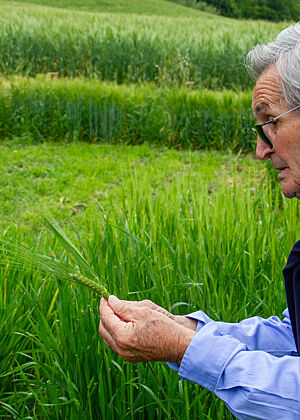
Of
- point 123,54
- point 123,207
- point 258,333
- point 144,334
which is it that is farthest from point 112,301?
point 123,54

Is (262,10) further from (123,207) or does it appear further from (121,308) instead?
(121,308)

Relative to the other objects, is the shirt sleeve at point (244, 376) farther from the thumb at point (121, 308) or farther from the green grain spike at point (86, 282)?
the green grain spike at point (86, 282)

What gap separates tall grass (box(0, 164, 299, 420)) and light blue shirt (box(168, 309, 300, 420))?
37 cm

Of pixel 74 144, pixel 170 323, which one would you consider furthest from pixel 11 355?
pixel 74 144

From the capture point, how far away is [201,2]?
1934 inches

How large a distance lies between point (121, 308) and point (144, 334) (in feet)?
0.40

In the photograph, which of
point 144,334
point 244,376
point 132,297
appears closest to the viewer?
point 244,376

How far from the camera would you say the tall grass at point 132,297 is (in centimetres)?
160

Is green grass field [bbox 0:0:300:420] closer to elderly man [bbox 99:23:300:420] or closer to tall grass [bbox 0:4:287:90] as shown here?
tall grass [bbox 0:4:287:90]

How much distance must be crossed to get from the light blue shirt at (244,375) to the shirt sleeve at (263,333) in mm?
216

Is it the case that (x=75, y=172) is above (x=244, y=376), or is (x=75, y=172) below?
below

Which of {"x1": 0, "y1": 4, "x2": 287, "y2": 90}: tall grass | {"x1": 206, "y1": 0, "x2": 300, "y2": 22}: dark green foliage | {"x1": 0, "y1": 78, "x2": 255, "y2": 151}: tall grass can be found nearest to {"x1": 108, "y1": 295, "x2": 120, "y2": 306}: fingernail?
{"x1": 0, "y1": 78, "x2": 255, "y2": 151}: tall grass

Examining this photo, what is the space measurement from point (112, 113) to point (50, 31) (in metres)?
5.13

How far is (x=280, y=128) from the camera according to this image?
1235 millimetres
